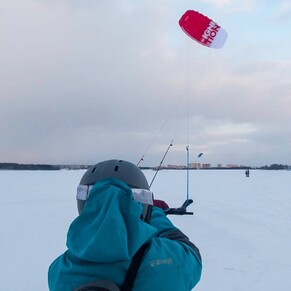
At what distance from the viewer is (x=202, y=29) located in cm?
775

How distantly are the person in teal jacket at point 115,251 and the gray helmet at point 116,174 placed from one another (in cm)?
33

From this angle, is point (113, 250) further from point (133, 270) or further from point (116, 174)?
point (116, 174)

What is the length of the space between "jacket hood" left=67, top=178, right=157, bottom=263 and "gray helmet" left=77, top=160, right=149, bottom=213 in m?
0.37

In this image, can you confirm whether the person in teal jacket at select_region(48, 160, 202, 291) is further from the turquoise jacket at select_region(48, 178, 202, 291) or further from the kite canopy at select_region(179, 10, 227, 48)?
the kite canopy at select_region(179, 10, 227, 48)

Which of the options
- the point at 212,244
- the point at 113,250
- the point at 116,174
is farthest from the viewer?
the point at 212,244

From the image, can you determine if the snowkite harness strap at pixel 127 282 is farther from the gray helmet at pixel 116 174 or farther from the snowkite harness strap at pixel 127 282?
the gray helmet at pixel 116 174

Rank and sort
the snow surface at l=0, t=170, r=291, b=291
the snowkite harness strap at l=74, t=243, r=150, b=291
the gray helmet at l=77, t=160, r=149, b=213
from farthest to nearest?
the snow surface at l=0, t=170, r=291, b=291 → the gray helmet at l=77, t=160, r=149, b=213 → the snowkite harness strap at l=74, t=243, r=150, b=291

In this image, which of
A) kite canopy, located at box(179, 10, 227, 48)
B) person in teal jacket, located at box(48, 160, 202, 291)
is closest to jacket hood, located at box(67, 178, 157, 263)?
person in teal jacket, located at box(48, 160, 202, 291)

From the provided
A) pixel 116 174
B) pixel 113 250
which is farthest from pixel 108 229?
pixel 116 174

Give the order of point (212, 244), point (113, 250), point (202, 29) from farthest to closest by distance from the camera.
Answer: point (202, 29)
point (212, 244)
point (113, 250)

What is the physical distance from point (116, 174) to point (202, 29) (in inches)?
269

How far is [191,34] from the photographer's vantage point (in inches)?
304

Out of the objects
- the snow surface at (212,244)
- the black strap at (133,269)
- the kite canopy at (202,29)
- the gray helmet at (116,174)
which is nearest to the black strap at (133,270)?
the black strap at (133,269)

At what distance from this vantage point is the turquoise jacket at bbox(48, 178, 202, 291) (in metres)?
1.07
